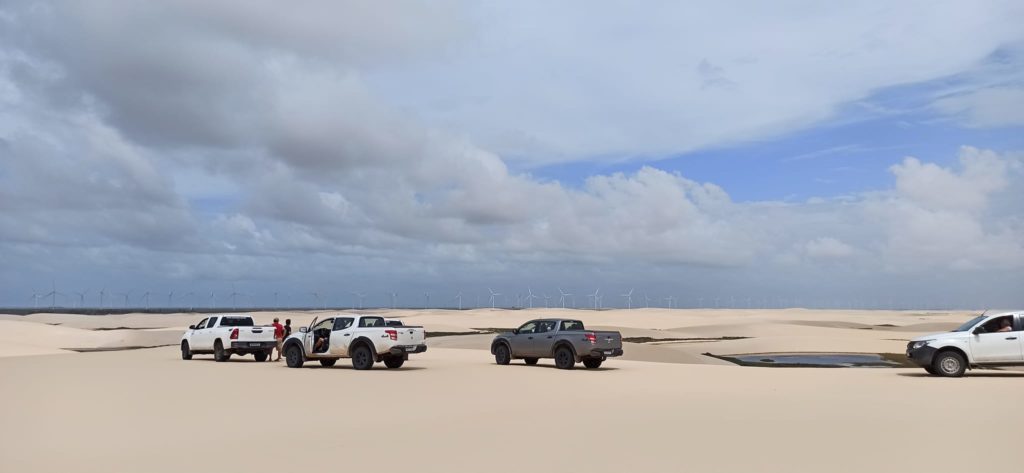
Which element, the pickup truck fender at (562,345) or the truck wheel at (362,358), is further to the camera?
the pickup truck fender at (562,345)

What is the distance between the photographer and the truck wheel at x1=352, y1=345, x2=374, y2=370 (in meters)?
27.6

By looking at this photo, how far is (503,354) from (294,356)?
7.57 meters

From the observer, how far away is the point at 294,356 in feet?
97.2

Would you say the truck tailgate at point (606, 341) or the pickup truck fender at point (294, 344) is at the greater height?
the truck tailgate at point (606, 341)

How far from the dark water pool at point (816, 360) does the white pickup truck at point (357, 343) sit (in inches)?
555

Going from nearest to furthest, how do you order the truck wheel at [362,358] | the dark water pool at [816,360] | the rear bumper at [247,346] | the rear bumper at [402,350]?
1. the rear bumper at [402,350]
2. the truck wheel at [362,358]
3. the dark water pool at [816,360]
4. the rear bumper at [247,346]

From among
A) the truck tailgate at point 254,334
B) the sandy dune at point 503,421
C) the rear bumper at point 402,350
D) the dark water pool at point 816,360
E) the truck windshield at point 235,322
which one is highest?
the truck windshield at point 235,322

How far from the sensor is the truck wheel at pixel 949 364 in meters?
24.0

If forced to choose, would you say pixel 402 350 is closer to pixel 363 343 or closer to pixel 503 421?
pixel 363 343

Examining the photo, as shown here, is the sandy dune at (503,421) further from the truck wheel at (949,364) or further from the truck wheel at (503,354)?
the truck wheel at (503,354)

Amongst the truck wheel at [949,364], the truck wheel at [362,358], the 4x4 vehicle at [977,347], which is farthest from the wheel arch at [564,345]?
the truck wheel at [949,364]

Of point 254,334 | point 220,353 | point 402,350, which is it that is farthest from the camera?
point 220,353

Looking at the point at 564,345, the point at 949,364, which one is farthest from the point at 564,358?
the point at 949,364

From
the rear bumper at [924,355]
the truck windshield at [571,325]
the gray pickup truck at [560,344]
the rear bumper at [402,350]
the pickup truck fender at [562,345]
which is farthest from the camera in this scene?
the truck windshield at [571,325]
